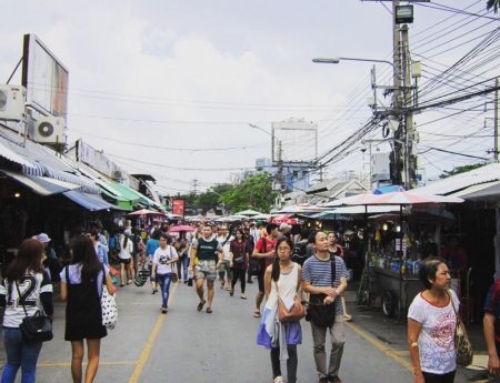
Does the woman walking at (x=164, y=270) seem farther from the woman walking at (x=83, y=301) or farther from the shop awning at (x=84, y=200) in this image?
the woman walking at (x=83, y=301)

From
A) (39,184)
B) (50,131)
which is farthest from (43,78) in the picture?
(39,184)

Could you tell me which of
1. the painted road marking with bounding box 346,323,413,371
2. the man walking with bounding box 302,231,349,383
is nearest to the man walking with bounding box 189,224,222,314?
the painted road marking with bounding box 346,323,413,371

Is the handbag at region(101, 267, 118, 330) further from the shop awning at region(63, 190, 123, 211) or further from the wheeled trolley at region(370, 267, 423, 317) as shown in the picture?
the shop awning at region(63, 190, 123, 211)

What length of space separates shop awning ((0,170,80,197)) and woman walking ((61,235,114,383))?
14.5ft

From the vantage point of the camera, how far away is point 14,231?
512 inches

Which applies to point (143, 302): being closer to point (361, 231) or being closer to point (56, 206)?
point (56, 206)

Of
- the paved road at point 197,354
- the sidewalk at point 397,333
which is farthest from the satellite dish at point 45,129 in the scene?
the sidewalk at point 397,333

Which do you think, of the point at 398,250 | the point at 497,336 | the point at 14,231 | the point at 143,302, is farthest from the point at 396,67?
the point at 497,336

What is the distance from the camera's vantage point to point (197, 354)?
7.68m

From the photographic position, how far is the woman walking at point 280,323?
6.00 m

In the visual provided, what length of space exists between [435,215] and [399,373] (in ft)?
22.0

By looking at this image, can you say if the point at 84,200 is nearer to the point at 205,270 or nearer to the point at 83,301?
the point at 205,270

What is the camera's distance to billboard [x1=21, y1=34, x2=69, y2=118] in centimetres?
1678

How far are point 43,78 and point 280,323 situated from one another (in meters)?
15.0
